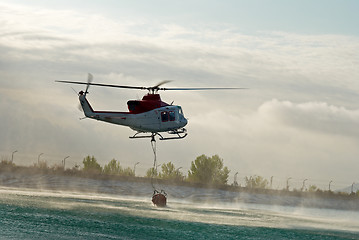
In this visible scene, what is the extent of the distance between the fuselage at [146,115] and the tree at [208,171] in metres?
84.3

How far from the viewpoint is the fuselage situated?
206 ft

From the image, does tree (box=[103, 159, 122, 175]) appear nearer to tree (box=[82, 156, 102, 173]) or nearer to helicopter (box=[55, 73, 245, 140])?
tree (box=[82, 156, 102, 173])

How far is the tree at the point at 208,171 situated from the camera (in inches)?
5822

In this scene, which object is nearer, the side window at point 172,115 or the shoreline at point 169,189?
the side window at point 172,115

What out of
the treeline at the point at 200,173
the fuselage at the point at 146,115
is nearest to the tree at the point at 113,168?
the treeline at the point at 200,173

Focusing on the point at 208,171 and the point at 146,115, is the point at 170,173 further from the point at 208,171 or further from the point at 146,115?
the point at 146,115

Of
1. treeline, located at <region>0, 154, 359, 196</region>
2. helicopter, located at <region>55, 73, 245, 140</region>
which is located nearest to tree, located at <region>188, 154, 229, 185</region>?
treeline, located at <region>0, 154, 359, 196</region>

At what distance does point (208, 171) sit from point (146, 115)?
88030mm

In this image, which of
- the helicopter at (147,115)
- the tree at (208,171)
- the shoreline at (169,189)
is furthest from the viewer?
the tree at (208,171)

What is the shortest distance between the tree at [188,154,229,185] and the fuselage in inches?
3321

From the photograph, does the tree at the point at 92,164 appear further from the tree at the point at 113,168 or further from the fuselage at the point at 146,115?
the fuselage at the point at 146,115

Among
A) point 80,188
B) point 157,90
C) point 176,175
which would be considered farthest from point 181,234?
point 176,175

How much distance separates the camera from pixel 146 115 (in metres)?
63.1

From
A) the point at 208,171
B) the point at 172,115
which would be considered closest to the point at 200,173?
the point at 208,171
